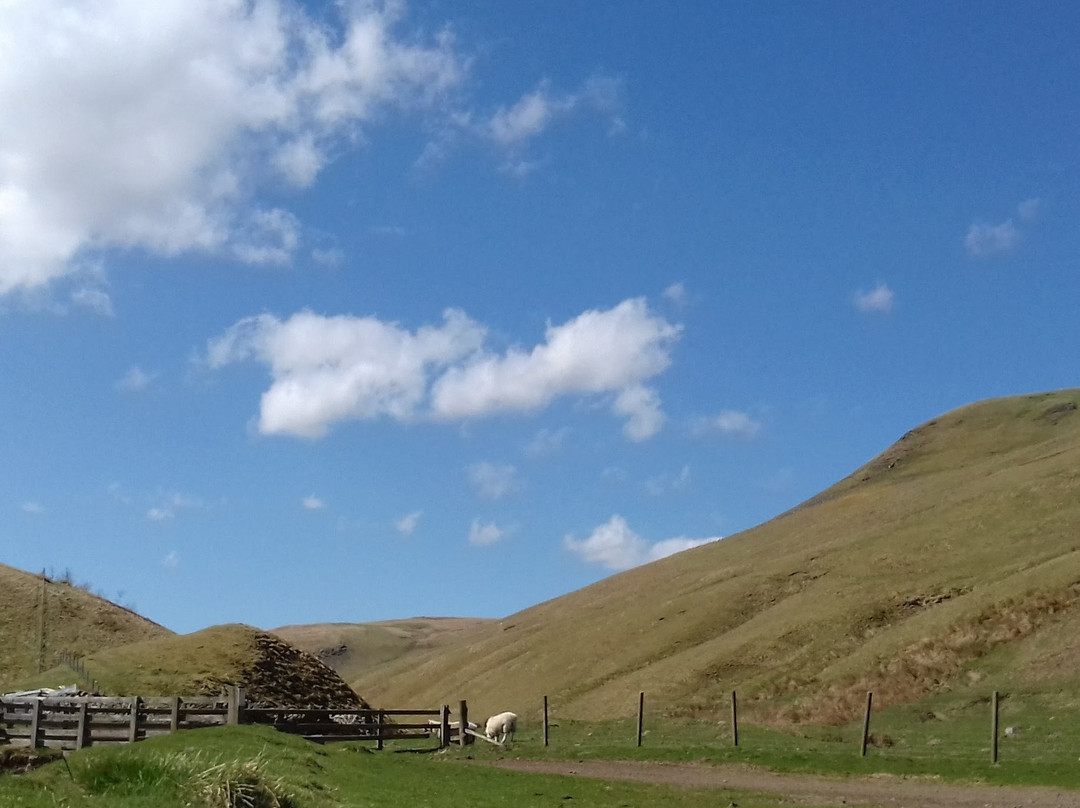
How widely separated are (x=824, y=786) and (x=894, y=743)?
50.4ft

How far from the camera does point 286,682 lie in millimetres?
51312

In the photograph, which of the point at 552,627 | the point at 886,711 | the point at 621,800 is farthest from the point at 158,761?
the point at 552,627

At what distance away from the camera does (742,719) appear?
58875mm

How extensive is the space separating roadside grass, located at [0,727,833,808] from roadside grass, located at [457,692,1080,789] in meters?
6.77

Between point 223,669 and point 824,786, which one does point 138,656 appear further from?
point 824,786

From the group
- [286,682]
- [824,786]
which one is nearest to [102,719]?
[824,786]

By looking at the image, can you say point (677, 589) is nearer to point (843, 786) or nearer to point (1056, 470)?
point (1056, 470)

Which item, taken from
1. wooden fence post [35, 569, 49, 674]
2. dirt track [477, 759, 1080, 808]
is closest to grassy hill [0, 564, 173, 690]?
wooden fence post [35, 569, 49, 674]

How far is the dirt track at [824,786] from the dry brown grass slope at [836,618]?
25233 millimetres

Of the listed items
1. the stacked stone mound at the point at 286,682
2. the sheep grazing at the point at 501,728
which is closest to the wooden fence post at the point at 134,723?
the sheep grazing at the point at 501,728

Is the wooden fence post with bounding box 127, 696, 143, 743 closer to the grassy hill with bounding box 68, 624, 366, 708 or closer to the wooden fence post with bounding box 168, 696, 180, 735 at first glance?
the wooden fence post with bounding box 168, 696, 180, 735

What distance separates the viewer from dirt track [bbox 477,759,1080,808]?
78.3 feet

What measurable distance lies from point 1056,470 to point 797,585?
23783mm

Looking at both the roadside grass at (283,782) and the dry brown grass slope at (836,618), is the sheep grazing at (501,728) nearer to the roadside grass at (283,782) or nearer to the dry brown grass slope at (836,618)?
the roadside grass at (283,782)
